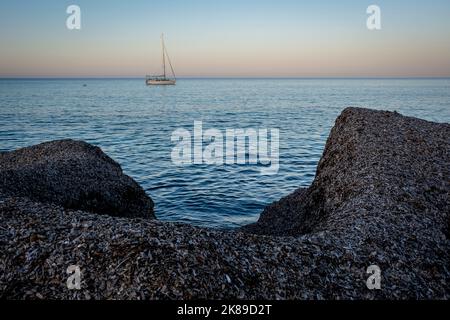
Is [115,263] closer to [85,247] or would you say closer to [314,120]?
[85,247]

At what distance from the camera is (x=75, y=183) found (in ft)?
56.0

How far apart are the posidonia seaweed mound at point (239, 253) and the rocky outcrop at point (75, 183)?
120 cm

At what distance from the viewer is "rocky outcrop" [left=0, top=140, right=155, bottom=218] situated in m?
15.2

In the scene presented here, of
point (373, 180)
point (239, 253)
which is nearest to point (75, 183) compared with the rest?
point (239, 253)

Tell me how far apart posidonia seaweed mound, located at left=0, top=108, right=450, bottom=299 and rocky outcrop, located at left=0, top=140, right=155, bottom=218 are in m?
1.20

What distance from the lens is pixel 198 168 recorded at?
33.8 meters

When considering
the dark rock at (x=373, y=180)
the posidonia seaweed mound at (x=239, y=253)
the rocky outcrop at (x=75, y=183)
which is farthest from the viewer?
the rocky outcrop at (x=75, y=183)

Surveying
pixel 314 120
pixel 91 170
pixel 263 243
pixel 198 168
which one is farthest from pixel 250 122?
pixel 263 243

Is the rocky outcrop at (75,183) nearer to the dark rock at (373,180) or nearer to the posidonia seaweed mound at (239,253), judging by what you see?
the posidonia seaweed mound at (239,253)

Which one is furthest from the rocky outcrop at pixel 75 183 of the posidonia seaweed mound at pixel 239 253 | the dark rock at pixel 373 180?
the dark rock at pixel 373 180

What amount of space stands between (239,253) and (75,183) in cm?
1031

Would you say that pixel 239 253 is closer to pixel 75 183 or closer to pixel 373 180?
pixel 373 180

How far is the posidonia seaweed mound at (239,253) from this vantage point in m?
8.61

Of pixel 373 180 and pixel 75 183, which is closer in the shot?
pixel 373 180
